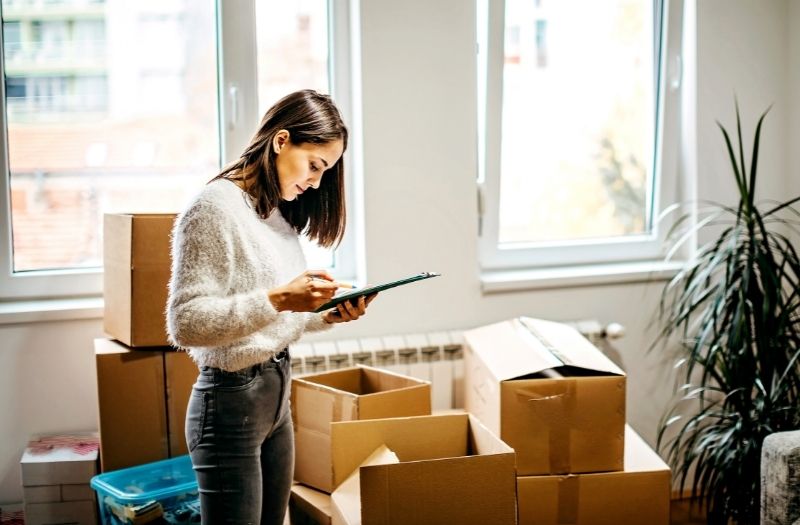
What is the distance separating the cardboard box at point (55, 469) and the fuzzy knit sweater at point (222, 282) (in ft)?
3.12

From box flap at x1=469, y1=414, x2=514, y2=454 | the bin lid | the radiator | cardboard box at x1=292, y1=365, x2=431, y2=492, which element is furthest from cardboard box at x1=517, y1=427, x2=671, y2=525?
the bin lid

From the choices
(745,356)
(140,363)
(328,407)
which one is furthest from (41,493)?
(745,356)

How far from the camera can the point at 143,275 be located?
2342mm

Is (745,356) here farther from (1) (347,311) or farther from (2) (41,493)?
(2) (41,493)

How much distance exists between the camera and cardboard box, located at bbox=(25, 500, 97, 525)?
2396 mm

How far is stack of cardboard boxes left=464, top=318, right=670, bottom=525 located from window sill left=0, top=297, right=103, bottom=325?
4.11ft

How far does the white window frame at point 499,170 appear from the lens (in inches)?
121

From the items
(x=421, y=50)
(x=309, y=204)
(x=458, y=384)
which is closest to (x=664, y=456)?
(x=458, y=384)

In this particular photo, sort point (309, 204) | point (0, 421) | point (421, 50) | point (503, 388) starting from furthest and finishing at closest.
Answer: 1. point (421, 50)
2. point (0, 421)
3. point (503, 388)
4. point (309, 204)

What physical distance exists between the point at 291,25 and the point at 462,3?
580 mm

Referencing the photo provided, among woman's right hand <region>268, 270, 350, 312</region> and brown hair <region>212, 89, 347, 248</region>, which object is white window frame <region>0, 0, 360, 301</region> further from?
woman's right hand <region>268, 270, 350, 312</region>

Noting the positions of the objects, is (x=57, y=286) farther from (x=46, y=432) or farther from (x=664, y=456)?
(x=664, y=456)

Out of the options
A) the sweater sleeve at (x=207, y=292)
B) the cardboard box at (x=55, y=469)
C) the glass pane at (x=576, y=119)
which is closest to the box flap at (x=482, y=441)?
the sweater sleeve at (x=207, y=292)

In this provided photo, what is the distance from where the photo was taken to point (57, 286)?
109 inches
